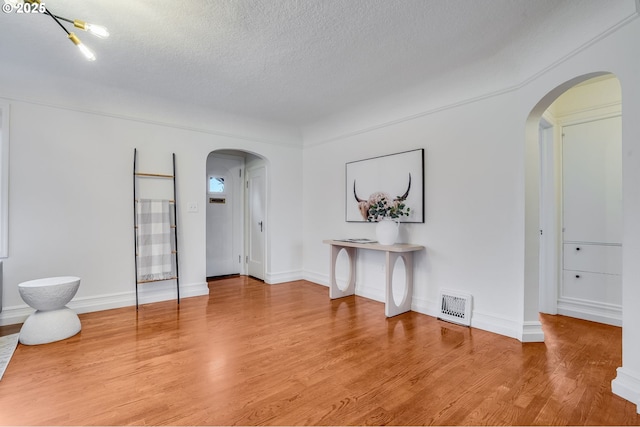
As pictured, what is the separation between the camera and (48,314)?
105 inches

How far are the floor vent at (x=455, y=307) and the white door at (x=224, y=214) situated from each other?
3805 millimetres

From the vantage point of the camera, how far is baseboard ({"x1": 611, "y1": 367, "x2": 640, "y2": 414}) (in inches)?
68.7

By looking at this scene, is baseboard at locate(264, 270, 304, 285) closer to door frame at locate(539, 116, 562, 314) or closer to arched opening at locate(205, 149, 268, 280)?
arched opening at locate(205, 149, 268, 280)

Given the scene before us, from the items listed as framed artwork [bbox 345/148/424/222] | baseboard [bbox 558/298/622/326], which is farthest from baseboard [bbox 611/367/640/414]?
framed artwork [bbox 345/148/424/222]

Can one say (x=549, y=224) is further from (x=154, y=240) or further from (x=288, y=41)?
(x=154, y=240)

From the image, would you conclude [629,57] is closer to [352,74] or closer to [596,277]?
[352,74]

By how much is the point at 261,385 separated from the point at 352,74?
2911 mm

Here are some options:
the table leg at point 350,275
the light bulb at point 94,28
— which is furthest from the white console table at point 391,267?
the light bulb at point 94,28

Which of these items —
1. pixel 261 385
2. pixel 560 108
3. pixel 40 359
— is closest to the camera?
pixel 261 385

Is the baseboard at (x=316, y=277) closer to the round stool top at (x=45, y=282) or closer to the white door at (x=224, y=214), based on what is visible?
the white door at (x=224, y=214)

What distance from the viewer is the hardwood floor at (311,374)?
5.42 ft

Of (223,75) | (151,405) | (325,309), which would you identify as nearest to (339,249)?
(325,309)

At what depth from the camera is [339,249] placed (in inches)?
165

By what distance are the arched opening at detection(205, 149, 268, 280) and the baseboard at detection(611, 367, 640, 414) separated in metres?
4.29
